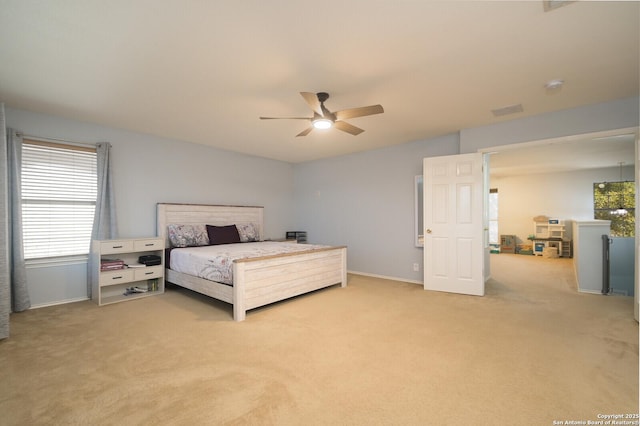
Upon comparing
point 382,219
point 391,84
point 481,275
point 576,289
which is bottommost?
point 576,289

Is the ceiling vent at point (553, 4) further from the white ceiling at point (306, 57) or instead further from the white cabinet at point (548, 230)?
the white cabinet at point (548, 230)

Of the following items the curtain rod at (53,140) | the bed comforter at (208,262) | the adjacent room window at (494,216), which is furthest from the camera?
the adjacent room window at (494,216)

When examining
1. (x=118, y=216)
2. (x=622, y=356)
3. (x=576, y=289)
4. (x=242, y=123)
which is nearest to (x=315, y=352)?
(x=622, y=356)

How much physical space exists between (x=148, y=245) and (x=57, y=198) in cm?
126

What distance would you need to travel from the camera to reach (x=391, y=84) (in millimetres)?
2910

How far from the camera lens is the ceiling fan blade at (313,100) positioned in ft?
8.27

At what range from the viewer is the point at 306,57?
94.7 inches

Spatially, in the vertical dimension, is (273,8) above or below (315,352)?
above

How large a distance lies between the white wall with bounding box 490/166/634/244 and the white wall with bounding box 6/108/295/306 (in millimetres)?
7288

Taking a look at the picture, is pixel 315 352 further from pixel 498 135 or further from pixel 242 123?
pixel 498 135

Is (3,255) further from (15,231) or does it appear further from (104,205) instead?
(104,205)

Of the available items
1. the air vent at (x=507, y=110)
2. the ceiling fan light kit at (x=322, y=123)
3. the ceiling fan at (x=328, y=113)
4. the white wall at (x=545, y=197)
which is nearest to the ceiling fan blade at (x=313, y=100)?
the ceiling fan at (x=328, y=113)

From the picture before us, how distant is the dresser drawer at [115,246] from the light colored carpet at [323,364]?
72 cm

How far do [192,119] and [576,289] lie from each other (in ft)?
20.3
